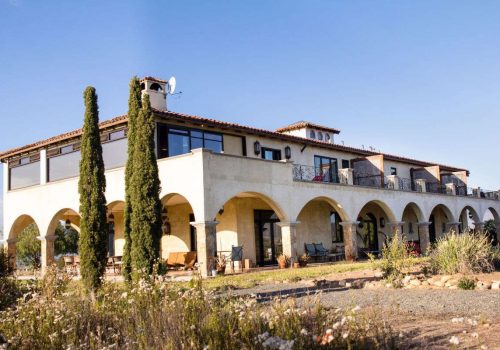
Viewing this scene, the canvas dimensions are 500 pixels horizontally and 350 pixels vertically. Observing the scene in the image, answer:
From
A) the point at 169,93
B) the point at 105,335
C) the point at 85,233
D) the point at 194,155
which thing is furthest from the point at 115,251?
the point at 105,335

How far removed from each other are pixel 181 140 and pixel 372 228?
48.4 ft

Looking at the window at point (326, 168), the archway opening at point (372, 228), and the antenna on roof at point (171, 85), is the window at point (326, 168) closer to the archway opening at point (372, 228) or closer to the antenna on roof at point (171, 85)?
the archway opening at point (372, 228)

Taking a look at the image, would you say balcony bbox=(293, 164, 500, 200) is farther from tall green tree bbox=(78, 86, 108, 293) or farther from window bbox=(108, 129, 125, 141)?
tall green tree bbox=(78, 86, 108, 293)

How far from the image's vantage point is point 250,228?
70.7 feet

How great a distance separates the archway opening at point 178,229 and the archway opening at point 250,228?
167cm

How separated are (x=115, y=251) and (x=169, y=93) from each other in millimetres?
8734

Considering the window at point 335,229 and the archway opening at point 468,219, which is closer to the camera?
the window at point 335,229

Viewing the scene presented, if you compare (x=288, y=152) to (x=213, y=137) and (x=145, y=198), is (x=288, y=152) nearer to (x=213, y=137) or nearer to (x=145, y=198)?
(x=213, y=137)

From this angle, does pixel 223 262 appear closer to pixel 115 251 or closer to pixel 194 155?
pixel 194 155

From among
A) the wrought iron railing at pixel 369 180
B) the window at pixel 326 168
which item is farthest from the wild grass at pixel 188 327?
the wrought iron railing at pixel 369 180

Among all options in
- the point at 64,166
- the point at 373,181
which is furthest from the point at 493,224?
the point at 64,166

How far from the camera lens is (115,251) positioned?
25.4 metres

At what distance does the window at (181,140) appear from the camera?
19.3m

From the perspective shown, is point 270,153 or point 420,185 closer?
point 270,153
